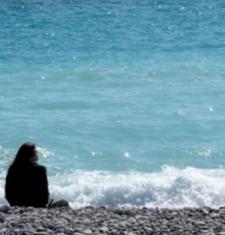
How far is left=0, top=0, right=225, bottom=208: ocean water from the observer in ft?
47.7

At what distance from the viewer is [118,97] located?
19969 mm

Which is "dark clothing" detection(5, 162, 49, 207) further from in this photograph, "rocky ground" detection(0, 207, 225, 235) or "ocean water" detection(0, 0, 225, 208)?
"ocean water" detection(0, 0, 225, 208)

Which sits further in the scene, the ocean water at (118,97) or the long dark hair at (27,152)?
the ocean water at (118,97)

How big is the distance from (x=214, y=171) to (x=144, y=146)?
1.86 m

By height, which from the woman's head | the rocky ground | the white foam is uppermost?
the woman's head

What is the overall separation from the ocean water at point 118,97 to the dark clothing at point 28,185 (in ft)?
9.50

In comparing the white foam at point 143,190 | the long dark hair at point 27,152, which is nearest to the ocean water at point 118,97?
the white foam at point 143,190

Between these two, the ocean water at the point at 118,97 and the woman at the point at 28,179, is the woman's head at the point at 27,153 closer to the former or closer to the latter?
the woman at the point at 28,179

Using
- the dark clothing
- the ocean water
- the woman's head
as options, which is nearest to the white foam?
the ocean water

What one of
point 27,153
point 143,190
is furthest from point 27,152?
point 143,190

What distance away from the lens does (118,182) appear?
14.5 m

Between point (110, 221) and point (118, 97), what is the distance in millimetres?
10596

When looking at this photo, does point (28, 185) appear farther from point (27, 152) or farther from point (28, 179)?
point (27, 152)

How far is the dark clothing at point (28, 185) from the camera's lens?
10438mm
